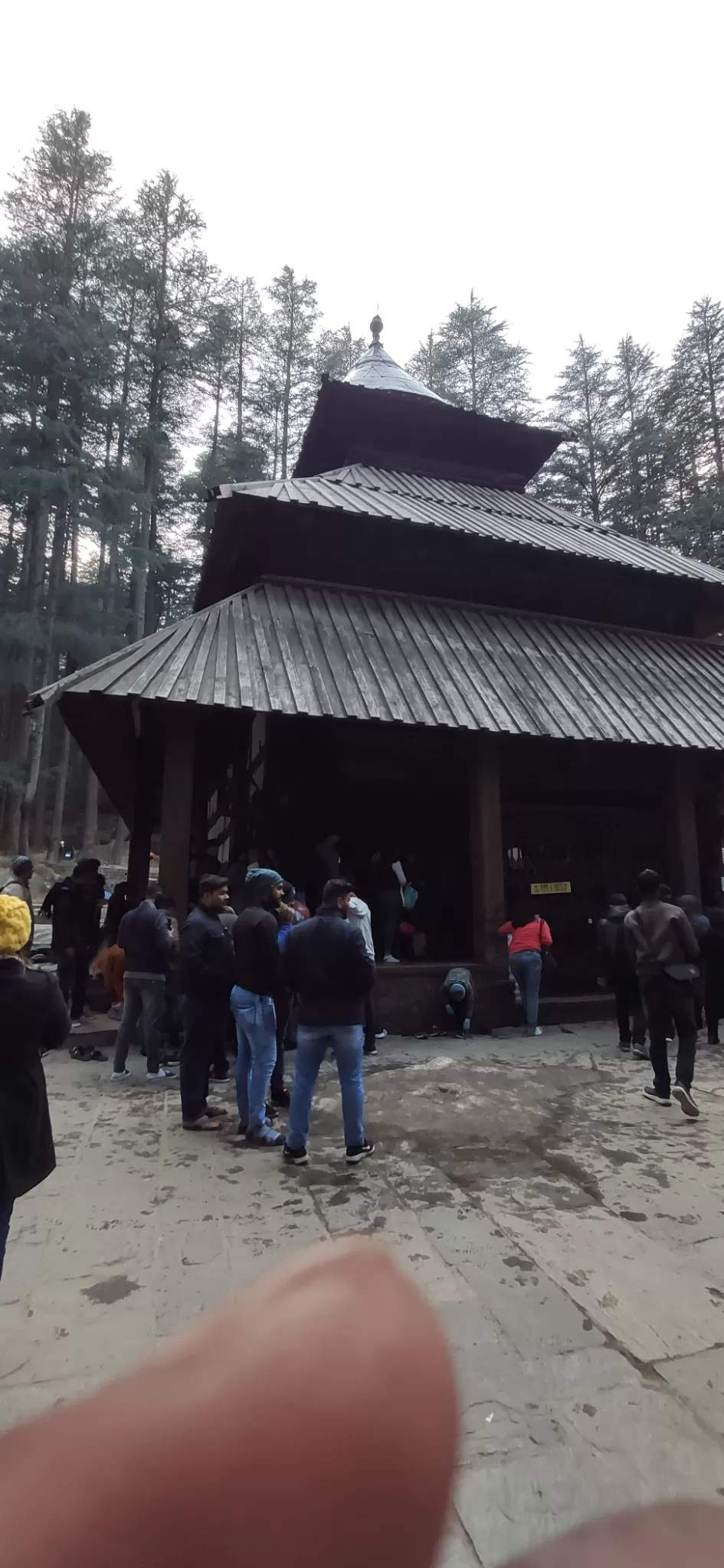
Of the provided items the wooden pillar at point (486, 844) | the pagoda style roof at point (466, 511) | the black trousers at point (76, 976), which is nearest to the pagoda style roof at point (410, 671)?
the wooden pillar at point (486, 844)

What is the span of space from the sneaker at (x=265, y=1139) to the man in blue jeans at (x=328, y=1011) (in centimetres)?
36

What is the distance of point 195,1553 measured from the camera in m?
0.48

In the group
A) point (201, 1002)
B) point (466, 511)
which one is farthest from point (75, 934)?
point (466, 511)

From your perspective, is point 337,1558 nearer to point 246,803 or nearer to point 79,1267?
point 79,1267

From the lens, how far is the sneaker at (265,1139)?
528 cm

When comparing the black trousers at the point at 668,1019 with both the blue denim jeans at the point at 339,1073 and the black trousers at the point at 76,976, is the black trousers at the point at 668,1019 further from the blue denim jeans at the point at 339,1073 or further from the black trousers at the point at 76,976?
the black trousers at the point at 76,976

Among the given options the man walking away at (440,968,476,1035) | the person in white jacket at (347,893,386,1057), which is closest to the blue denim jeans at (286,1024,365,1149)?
the person in white jacket at (347,893,386,1057)

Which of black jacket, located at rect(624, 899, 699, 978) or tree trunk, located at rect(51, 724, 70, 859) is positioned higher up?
tree trunk, located at rect(51, 724, 70, 859)

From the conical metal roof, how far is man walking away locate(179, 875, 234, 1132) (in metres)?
13.9

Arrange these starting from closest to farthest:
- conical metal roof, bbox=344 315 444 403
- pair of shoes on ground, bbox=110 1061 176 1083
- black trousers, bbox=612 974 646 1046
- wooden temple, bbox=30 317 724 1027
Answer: pair of shoes on ground, bbox=110 1061 176 1083, black trousers, bbox=612 974 646 1046, wooden temple, bbox=30 317 724 1027, conical metal roof, bbox=344 315 444 403

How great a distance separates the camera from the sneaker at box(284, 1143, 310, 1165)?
4.91m

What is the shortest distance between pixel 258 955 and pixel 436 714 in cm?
463

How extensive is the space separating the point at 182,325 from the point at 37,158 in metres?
7.32

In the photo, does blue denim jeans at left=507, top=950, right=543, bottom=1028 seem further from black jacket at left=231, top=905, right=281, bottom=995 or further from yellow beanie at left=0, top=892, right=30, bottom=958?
yellow beanie at left=0, top=892, right=30, bottom=958
